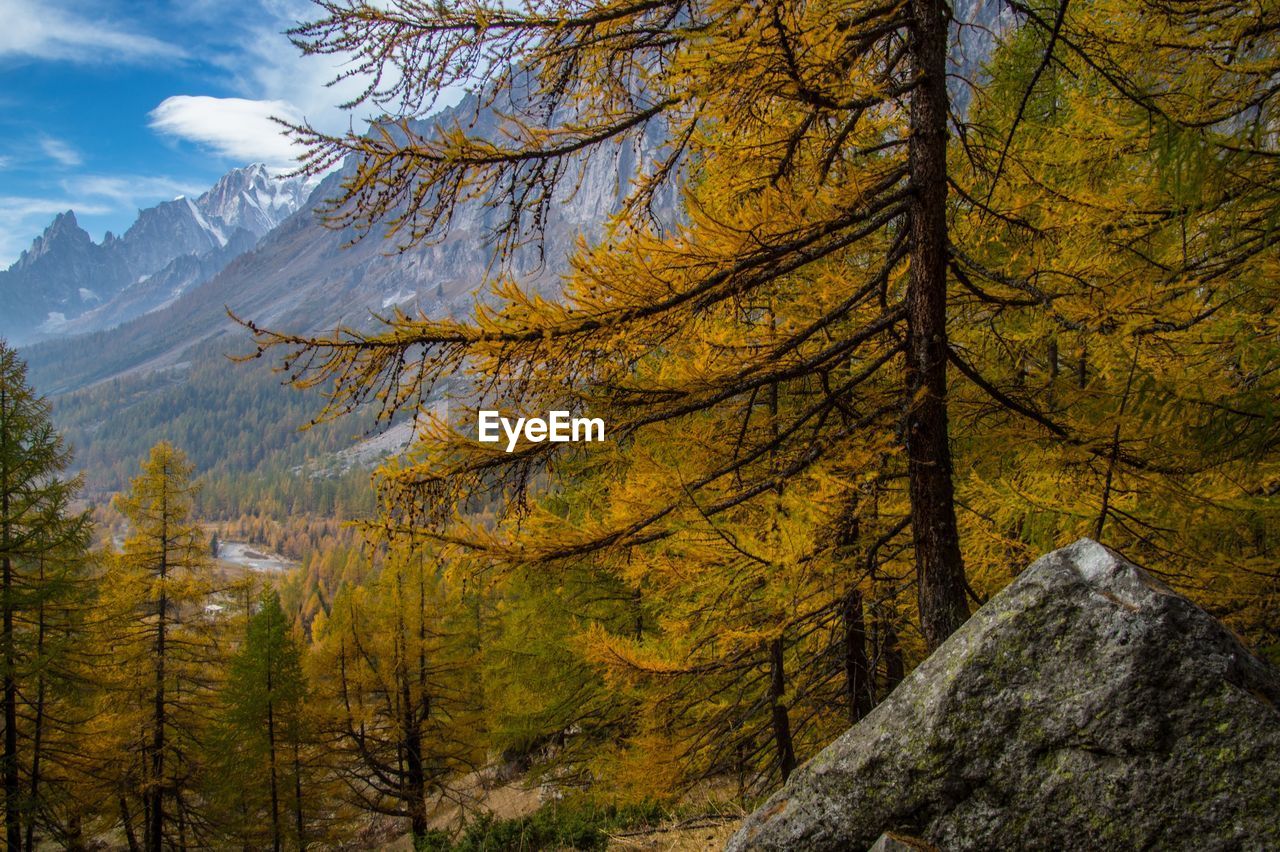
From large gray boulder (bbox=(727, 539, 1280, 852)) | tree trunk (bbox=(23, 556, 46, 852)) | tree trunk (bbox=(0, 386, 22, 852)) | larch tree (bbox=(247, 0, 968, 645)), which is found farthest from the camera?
tree trunk (bbox=(23, 556, 46, 852))

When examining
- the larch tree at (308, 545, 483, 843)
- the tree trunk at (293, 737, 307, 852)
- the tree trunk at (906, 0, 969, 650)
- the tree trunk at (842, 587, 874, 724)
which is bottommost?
the tree trunk at (293, 737, 307, 852)

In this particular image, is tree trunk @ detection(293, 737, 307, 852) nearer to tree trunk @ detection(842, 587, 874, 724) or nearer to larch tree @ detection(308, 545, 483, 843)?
larch tree @ detection(308, 545, 483, 843)

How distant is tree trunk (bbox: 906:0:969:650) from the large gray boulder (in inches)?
37.1

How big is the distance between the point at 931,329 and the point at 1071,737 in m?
2.03

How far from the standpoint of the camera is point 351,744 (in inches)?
746

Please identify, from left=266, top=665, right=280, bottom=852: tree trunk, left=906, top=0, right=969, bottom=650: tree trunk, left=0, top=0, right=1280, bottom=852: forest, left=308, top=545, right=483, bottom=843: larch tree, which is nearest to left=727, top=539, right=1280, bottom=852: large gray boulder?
left=0, top=0, right=1280, bottom=852: forest

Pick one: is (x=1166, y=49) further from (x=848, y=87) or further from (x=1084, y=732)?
(x=1084, y=732)

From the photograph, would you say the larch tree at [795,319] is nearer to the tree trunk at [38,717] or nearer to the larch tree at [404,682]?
the tree trunk at [38,717]

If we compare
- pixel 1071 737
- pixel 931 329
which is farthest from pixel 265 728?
pixel 1071 737

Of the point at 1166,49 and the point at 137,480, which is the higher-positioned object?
the point at 1166,49

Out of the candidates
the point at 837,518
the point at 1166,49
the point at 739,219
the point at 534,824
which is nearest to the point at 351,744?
the point at 534,824

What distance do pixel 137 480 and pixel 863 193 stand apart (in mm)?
17821

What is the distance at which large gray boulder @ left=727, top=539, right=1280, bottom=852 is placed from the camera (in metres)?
2.14

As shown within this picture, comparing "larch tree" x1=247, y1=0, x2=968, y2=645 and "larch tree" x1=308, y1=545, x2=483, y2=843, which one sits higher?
"larch tree" x1=247, y1=0, x2=968, y2=645
